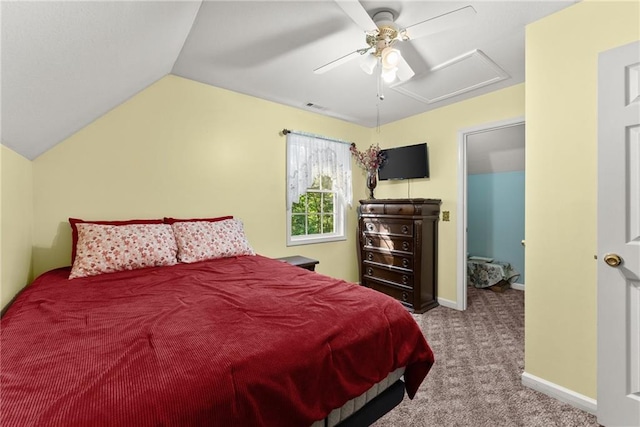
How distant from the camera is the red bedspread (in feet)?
2.34

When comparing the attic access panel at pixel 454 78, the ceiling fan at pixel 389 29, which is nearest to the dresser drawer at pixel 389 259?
the attic access panel at pixel 454 78

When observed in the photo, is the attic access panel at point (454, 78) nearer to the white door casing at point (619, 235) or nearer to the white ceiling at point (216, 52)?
the white ceiling at point (216, 52)

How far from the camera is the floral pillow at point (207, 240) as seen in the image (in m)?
2.32

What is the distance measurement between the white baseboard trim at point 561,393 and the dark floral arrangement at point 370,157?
285cm

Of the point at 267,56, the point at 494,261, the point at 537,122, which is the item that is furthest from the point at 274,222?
the point at 494,261

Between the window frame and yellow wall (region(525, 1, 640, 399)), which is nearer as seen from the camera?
yellow wall (region(525, 1, 640, 399))

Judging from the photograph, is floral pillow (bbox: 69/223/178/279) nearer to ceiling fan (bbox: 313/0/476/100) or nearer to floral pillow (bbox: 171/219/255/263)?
floral pillow (bbox: 171/219/255/263)

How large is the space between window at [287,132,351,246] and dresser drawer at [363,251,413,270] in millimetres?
459

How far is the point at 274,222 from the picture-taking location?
3344mm

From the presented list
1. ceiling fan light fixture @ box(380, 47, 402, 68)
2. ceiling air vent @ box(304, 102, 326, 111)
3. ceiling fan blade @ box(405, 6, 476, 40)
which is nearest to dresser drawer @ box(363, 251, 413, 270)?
ceiling air vent @ box(304, 102, 326, 111)

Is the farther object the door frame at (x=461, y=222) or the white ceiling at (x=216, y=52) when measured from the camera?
the door frame at (x=461, y=222)

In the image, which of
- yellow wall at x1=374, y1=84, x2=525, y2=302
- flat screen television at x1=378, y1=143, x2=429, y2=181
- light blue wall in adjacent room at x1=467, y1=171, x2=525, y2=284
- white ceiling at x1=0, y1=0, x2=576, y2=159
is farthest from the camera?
light blue wall in adjacent room at x1=467, y1=171, x2=525, y2=284

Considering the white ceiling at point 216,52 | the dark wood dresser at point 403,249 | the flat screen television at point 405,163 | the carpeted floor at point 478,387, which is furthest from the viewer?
the flat screen television at point 405,163

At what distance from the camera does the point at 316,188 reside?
3818 mm
